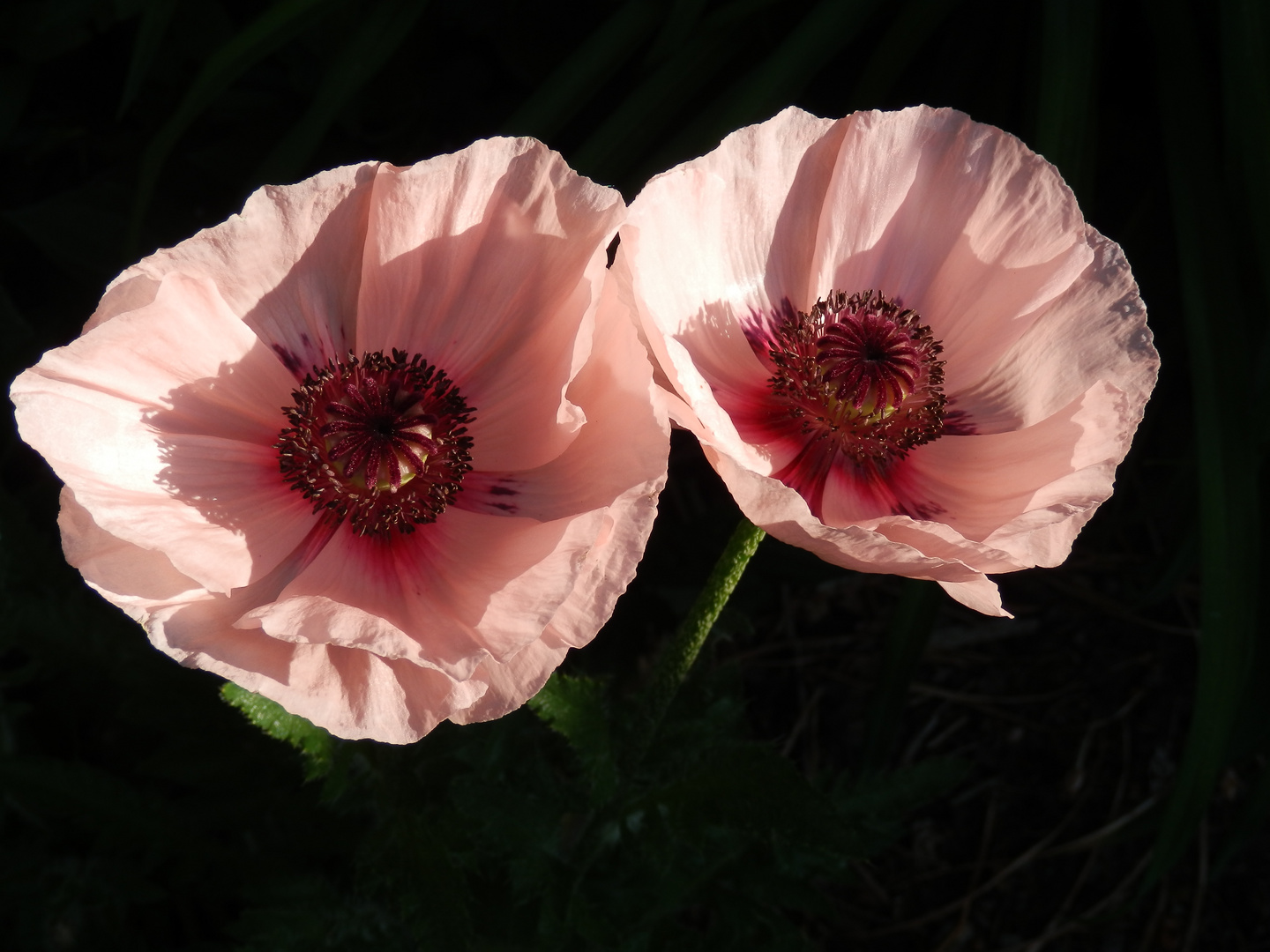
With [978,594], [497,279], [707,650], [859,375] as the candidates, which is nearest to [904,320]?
[859,375]

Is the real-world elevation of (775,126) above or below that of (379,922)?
above

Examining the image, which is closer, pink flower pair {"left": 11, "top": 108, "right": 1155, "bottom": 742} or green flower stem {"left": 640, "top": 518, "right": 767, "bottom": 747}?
pink flower pair {"left": 11, "top": 108, "right": 1155, "bottom": 742}

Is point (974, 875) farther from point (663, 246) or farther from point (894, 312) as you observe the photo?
point (663, 246)

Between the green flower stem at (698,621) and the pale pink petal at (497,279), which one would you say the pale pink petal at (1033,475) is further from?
the pale pink petal at (497,279)

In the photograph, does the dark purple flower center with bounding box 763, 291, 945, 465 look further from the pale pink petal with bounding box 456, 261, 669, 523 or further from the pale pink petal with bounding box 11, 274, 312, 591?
the pale pink petal with bounding box 11, 274, 312, 591

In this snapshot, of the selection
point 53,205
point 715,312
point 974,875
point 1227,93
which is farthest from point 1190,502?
point 53,205

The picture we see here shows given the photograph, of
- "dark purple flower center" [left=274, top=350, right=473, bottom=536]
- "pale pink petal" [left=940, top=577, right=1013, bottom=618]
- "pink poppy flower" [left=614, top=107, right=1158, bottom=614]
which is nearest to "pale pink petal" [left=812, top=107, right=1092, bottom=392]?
"pink poppy flower" [left=614, top=107, right=1158, bottom=614]
